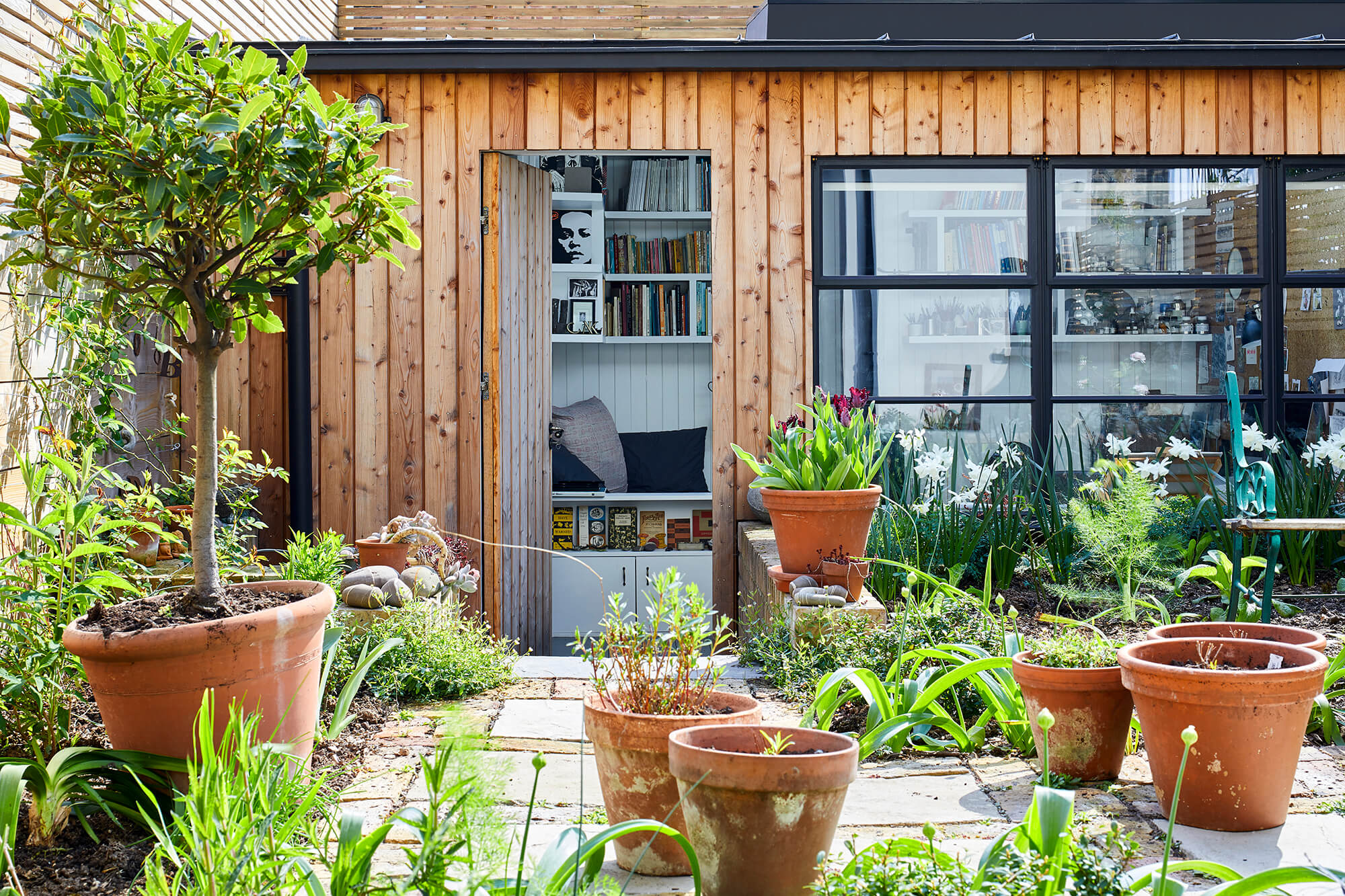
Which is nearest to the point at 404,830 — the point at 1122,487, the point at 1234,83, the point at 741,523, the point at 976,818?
the point at 976,818

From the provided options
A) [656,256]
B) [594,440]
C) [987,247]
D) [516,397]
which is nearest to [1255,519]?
[987,247]

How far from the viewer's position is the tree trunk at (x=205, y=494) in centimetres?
221

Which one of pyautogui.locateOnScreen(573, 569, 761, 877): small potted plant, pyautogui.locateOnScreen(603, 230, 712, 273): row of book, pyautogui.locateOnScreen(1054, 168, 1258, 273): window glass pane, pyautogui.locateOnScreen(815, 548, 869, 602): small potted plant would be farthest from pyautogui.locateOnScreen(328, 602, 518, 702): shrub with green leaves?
pyautogui.locateOnScreen(603, 230, 712, 273): row of book

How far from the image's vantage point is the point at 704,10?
565cm

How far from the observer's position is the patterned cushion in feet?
21.1

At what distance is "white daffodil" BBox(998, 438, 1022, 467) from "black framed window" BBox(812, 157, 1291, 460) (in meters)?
0.10

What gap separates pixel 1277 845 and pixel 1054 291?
3169 millimetres

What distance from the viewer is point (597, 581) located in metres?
6.11

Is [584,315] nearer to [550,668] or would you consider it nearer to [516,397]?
[516,397]

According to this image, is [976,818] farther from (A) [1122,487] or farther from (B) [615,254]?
(B) [615,254]

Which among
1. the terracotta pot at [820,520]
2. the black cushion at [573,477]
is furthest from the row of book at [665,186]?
the terracotta pot at [820,520]

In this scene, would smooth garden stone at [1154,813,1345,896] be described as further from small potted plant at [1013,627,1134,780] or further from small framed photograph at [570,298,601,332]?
small framed photograph at [570,298,601,332]

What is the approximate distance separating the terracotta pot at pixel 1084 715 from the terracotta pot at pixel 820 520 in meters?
1.06

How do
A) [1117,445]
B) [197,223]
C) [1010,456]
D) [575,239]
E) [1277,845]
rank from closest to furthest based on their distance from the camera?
[1277,845] < [197,223] < [1117,445] < [1010,456] < [575,239]
